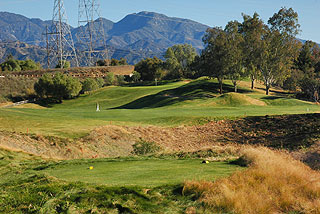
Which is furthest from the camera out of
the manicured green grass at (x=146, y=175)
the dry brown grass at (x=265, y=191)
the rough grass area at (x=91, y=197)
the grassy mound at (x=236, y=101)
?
the grassy mound at (x=236, y=101)

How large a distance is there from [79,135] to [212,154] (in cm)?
1385

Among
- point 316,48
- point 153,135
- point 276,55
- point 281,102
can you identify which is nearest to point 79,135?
point 153,135

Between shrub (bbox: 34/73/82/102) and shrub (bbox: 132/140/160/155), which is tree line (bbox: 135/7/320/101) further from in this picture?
shrub (bbox: 132/140/160/155)

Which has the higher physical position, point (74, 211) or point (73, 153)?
point (74, 211)

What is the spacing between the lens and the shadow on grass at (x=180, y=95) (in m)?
61.9

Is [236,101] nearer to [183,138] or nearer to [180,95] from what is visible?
[180,95]

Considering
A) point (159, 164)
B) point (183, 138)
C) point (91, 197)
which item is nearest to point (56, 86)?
point (183, 138)

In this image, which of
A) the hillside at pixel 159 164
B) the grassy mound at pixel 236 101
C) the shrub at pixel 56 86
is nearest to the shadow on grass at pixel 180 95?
the grassy mound at pixel 236 101

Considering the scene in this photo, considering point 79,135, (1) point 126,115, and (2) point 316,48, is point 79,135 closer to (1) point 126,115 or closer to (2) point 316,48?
(1) point 126,115

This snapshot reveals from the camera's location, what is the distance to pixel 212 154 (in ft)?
62.7

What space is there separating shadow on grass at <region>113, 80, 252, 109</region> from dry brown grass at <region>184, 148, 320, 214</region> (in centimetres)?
4909

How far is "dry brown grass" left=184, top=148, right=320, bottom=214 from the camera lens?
8.36 metres

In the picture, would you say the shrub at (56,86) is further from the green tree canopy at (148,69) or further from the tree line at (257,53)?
the green tree canopy at (148,69)

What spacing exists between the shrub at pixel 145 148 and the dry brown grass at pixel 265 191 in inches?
624
